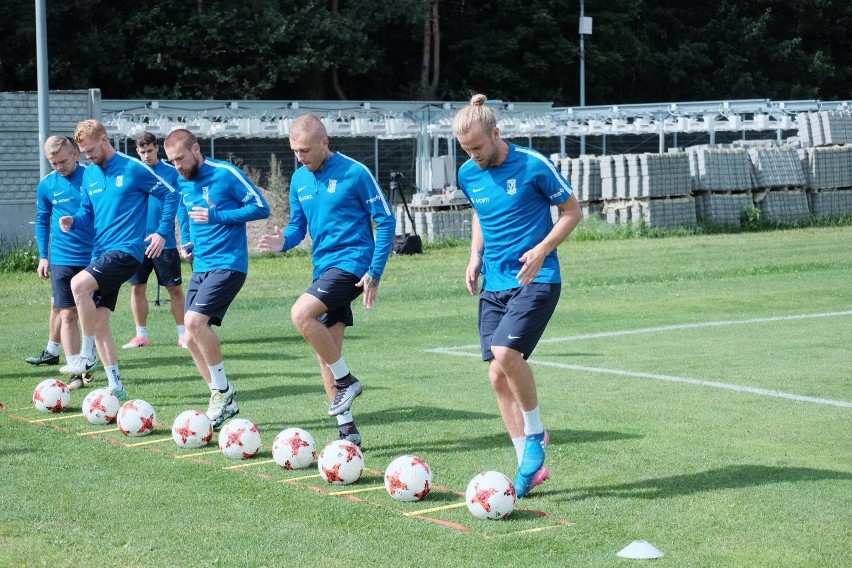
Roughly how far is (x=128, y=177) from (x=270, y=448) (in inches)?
117

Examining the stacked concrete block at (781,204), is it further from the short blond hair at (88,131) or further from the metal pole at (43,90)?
the short blond hair at (88,131)

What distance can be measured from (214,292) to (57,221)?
9.74 ft

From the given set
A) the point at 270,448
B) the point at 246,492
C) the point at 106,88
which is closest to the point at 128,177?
the point at 270,448

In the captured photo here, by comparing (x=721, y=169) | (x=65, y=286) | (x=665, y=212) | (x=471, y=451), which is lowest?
(x=471, y=451)

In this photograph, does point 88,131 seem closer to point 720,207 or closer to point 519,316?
point 519,316

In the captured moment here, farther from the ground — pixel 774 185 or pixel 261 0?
pixel 261 0

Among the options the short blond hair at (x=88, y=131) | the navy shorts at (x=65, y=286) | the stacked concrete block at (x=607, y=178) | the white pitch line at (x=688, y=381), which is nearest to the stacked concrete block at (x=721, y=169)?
the stacked concrete block at (x=607, y=178)

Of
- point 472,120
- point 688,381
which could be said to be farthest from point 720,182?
point 472,120

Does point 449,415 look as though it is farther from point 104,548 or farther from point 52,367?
point 52,367

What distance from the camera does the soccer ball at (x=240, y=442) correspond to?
25.6 ft

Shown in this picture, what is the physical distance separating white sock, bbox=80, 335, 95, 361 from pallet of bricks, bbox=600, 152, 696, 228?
1816 centimetres

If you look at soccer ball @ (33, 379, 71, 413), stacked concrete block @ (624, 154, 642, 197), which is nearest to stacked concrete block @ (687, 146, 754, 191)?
stacked concrete block @ (624, 154, 642, 197)

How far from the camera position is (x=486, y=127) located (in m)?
6.57

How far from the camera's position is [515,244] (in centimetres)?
677
